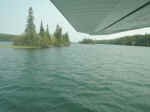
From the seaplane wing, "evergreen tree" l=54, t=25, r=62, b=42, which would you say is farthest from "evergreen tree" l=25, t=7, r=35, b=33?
the seaplane wing

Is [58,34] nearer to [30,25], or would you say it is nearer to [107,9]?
[30,25]

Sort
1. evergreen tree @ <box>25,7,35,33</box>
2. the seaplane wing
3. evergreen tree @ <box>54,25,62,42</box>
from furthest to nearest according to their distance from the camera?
evergreen tree @ <box>54,25,62,42</box> < evergreen tree @ <box>25,7,35,33</box> < the seaplane wing

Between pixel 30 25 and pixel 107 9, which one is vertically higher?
pixel 30 25

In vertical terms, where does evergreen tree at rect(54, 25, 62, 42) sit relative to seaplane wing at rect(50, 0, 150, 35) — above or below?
above

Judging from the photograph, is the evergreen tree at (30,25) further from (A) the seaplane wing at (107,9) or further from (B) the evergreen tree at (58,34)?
(A) the seaplane wing at (107,9)

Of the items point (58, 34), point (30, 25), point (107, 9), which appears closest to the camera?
point (107, 9)

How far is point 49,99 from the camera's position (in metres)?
3.56

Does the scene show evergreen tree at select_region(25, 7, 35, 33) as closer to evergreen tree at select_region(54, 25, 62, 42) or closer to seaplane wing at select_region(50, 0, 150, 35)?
evergreen tree at select_region(54, 25, 62, 42)

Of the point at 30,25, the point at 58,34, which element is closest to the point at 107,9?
the point at 30,25

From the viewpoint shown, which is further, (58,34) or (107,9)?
(58,34)

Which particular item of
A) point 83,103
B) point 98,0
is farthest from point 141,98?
point 98,0

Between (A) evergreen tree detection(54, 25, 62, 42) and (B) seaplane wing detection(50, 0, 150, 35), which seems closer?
(B) seaplane wing detection(50, 0, 150, 35)

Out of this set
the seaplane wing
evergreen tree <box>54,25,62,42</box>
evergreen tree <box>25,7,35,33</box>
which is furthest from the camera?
evergreen tree <box>54,25,62,42</box>

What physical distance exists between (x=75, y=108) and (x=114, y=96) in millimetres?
1755
